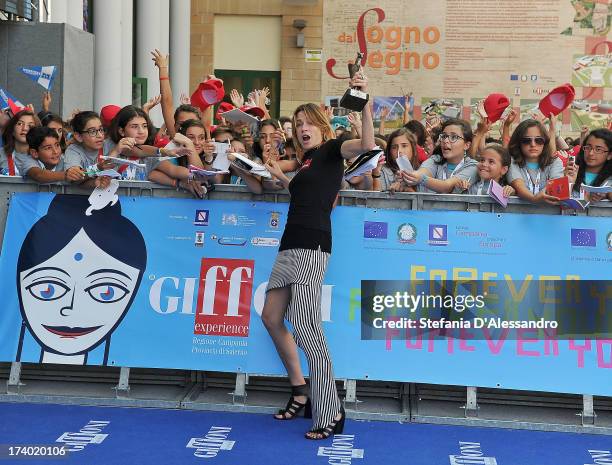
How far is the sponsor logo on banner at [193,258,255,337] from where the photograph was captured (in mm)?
7180

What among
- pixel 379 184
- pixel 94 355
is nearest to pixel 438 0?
pixel 379 184

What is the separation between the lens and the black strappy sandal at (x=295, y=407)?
6.83 meters

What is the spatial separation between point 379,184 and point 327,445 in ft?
8.12

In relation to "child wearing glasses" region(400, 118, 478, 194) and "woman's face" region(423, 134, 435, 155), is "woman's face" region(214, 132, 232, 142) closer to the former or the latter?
"woman's face" region(423, 134, 435, 155)

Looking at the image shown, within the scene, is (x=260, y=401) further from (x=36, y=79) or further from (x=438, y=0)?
(x=438, y=0)

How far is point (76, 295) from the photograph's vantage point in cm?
734

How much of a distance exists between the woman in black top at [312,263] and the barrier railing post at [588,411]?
5.38ft

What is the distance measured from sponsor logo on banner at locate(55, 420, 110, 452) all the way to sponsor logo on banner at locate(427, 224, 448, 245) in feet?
8.12

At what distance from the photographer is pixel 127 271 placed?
731cm

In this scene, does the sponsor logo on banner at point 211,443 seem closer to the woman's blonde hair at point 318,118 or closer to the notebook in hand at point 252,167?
the notebook in hand at point 252,167

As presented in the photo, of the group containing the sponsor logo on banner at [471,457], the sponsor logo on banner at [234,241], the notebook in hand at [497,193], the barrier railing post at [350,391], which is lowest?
the sponsor logo on banner at [471,457]

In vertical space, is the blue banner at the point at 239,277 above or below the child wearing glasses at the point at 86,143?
below

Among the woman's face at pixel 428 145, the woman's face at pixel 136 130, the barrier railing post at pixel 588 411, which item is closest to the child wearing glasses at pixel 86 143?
the woman's face at pixel 136 130

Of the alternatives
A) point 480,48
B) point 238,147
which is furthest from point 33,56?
point 480,48
